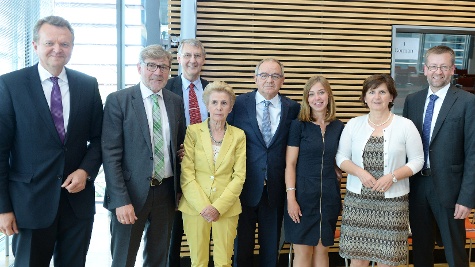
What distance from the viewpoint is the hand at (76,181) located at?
299cm

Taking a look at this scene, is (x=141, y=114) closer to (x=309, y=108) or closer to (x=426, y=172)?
(x=309, y=108)

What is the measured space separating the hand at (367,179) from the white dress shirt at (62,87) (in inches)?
84.9

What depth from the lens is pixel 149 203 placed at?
11.0 feet

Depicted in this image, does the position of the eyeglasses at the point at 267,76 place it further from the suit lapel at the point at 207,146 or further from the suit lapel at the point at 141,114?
the suit lapel at the point at 141,114

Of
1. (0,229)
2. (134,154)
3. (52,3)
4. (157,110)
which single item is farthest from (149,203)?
(52,3)

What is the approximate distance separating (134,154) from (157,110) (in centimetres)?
37

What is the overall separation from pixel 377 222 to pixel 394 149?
1.88ft

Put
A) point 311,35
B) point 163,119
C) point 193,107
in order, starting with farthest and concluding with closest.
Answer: point 311,35 < point 193,107 < point 163,119

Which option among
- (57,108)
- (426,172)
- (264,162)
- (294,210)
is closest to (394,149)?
(426,172)

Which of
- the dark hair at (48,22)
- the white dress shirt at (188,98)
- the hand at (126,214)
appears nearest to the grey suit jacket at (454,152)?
the white dress shirt at (188,98)

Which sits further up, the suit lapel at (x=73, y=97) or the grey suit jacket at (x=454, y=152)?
the suit lapel at (x=73, y=97)

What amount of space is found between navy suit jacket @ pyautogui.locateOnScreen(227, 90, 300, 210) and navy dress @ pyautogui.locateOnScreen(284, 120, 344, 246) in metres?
0.18

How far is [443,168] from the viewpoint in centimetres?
363

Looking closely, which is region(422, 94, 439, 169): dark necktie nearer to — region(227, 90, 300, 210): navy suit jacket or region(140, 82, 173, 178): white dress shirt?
region(227, 90, 300, 210): navy suit jacket
